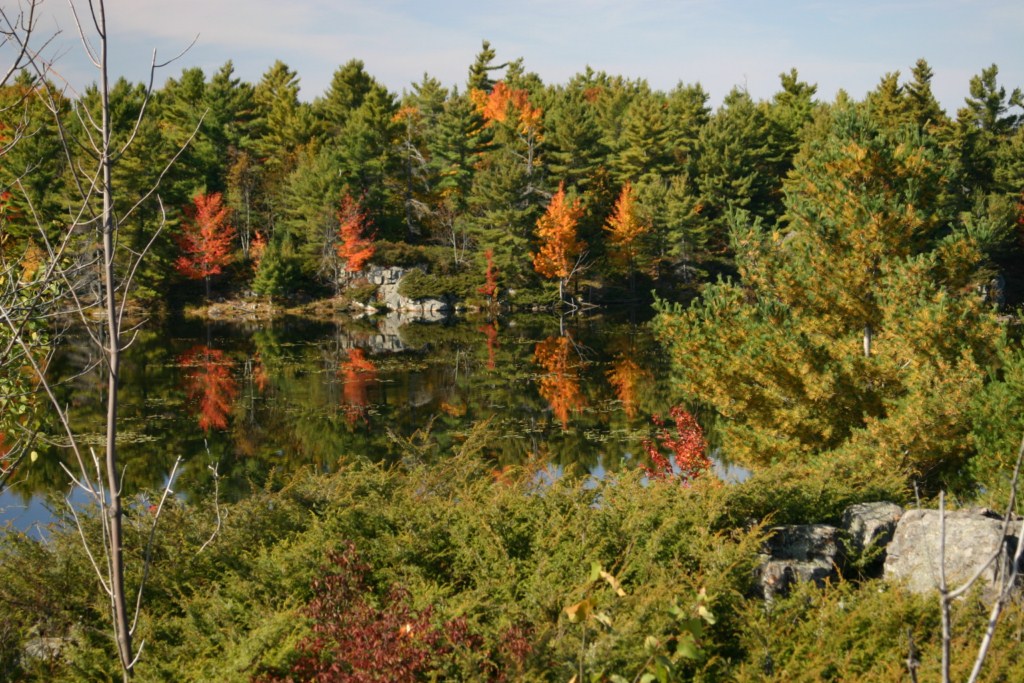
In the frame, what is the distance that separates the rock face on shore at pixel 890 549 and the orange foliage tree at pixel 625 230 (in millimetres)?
40448

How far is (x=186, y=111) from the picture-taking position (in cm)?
5347

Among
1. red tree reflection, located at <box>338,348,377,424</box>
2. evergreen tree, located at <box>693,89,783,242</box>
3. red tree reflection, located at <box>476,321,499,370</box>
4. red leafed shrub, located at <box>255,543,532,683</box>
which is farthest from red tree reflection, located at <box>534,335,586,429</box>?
evergreen tree, located at <box>693,89,783,242</box>

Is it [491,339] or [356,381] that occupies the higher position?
[491,339]

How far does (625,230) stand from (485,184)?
810 cm

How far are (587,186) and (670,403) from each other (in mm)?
29745

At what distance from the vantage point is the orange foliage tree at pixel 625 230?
47438 millimetres

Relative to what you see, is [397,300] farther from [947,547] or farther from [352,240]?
[947,547]

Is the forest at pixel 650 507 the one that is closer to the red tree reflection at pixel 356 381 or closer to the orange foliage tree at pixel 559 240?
the red tree reflection at pixel 356 381

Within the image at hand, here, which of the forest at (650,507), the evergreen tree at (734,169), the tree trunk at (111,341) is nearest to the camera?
the tree trunk at (111,341)

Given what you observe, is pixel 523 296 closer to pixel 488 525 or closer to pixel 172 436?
pixel 172 436

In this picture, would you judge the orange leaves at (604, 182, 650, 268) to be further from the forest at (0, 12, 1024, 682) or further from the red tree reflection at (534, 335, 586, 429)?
the forest at (0, 12, 1024, 682)

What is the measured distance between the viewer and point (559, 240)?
45.3 metres

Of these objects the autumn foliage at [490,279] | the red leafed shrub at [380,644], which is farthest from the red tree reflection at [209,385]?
the autumn foliage at [490,279]

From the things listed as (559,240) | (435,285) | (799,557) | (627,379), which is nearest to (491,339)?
(627,379)
